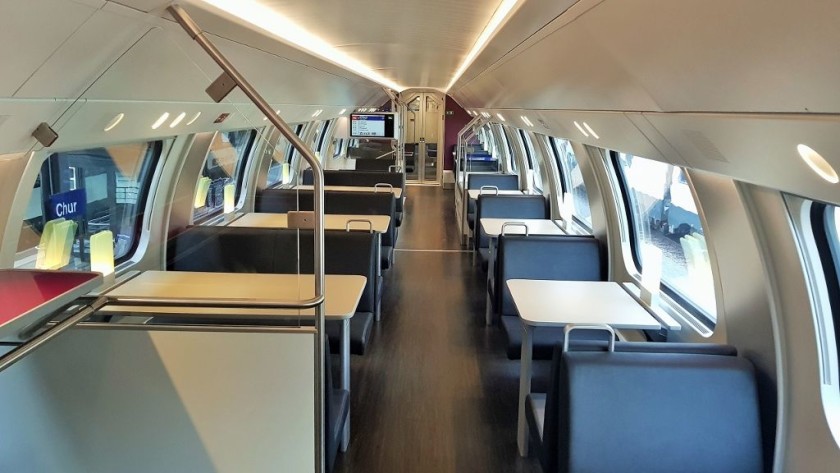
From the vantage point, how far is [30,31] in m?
1.74

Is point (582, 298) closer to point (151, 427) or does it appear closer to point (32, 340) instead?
point (151, 427)

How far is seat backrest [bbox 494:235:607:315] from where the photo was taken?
4.95m

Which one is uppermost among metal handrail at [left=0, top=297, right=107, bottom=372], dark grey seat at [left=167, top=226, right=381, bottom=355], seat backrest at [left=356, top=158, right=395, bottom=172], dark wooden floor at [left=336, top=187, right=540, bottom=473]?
seat backrest at [left=356, top=158, right=395, bottom=172]

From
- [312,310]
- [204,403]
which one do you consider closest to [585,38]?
[312,310]

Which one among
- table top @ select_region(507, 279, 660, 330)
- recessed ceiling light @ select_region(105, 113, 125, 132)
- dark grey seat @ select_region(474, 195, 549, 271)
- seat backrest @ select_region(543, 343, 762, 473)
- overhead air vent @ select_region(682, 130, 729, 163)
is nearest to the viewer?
overhead air vent @ select_region(682, 130, 729, 163)

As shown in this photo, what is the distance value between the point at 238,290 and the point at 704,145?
7.07 feet

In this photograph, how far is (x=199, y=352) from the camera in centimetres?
248

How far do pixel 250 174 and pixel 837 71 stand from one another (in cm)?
676

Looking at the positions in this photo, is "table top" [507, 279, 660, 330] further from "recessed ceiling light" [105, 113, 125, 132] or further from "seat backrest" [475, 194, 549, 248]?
"seat backrest" [475, 194, 549, 248]

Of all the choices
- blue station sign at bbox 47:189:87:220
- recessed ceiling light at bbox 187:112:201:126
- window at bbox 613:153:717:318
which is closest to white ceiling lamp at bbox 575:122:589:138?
window at bbox 613:153:717:318

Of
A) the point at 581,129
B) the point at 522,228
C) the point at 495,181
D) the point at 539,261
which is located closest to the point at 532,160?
the point at 495,181

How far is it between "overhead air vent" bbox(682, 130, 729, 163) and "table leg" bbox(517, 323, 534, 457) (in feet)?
5.29

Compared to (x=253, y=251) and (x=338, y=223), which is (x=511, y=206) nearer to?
(x=338, y=223)

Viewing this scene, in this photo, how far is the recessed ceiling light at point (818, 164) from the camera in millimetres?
1672
